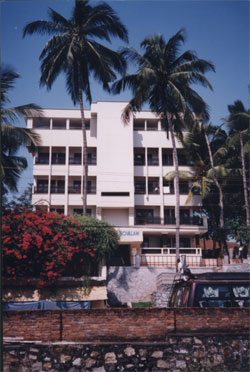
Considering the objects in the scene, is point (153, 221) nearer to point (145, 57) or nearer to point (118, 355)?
point (145, 57)

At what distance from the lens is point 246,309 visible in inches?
451

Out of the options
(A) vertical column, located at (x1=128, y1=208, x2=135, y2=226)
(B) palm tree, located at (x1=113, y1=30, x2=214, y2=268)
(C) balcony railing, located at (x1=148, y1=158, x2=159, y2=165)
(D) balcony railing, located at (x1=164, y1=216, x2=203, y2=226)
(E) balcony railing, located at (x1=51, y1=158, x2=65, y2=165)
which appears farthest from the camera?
(C) balcony railing, located at (x1=148, y1=158, x2=159, y2=165)

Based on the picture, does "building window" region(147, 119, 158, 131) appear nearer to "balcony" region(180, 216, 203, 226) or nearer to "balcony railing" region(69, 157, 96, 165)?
"balcony railing" region(69, 157, 96, 165)

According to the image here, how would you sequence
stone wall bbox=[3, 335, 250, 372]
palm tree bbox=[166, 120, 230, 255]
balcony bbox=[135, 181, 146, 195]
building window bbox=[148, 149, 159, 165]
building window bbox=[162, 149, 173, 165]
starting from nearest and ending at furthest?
stone wall bbox=[3, 335, 250, 372] → palm tree bbox=[166, 120, 230, 255] → balcony bbox=[135, 181, 146, 195] → building window bbox=[148, 149, 159, 165] → building window bbox=[162, 149, 173, 165]

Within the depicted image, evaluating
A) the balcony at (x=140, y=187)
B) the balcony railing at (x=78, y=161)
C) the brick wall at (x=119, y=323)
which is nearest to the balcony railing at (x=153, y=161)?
the balcony at (x=140, y=187)

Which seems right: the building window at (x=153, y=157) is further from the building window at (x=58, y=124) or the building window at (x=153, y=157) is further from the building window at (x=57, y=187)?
the building window at (x=58, y=124)

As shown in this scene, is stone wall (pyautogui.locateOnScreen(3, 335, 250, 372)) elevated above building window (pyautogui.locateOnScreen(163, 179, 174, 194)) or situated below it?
below

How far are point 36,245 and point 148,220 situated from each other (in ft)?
60.5

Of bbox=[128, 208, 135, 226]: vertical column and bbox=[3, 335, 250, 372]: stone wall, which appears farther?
bbox=[128, 208, 135, 226]: vertical column

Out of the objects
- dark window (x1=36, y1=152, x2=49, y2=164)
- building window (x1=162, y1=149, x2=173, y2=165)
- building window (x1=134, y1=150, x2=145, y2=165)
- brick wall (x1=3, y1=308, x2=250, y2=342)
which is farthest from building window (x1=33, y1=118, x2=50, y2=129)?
brick wall (x1=3, y1=308, x2=250, y2=342)

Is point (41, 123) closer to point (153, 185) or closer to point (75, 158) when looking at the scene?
point (75, 158)

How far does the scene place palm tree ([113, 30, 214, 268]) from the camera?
26.9 meters

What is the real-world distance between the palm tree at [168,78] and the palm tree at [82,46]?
1.82 meters

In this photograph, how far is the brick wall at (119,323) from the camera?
421 inches
